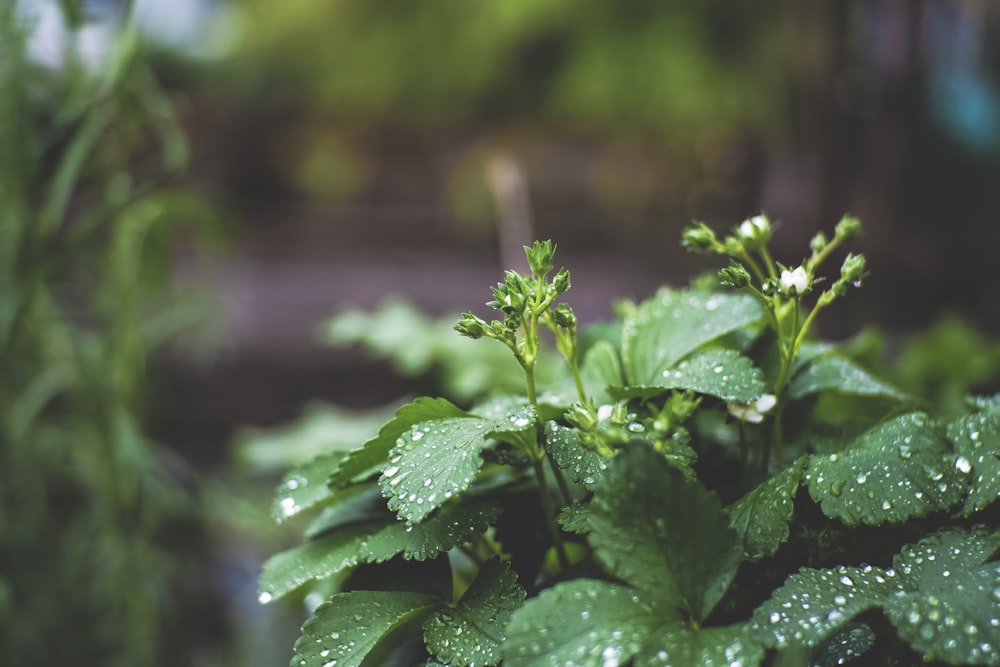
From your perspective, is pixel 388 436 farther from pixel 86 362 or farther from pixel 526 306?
pixel 86 362

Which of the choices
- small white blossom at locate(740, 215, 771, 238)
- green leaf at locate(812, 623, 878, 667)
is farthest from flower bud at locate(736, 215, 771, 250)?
green leaf at locate(812, 623, 878, 667)

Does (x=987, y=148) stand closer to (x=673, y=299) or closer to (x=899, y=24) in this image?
(x=899, y=24)

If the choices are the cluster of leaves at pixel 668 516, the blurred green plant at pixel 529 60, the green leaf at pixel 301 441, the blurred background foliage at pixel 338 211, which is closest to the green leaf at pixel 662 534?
the cluster of leaves at pixel 668 516

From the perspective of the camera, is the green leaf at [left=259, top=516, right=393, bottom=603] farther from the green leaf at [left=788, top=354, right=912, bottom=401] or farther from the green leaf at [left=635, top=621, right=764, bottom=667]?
the green leaf at [left=788, top=354, right=912, bottom=401]

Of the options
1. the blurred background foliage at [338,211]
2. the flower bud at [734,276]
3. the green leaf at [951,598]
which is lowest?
the green leaf at [951,598]

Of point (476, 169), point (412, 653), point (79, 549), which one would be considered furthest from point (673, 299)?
point (476, 169)

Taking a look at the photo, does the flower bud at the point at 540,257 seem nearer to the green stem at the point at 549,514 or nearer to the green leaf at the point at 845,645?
the green stem at the point at 549,514
